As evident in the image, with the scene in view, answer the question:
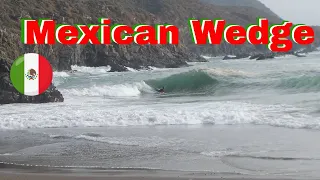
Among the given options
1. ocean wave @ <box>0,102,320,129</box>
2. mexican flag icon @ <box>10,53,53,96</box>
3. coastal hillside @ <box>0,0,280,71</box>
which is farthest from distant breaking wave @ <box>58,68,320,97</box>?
ocean wave @ <box>0,102,320,129</box>

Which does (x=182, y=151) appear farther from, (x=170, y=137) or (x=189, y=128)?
(x=189, y=128)

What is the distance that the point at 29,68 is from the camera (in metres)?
12.3

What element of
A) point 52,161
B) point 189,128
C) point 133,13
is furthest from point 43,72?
point 133,13

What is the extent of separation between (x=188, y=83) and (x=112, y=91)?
256 inches

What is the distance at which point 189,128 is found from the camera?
10.6 m

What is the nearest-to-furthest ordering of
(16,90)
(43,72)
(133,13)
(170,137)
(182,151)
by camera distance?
(182,151), (170,137), (43,72), (16,90), (133,13)

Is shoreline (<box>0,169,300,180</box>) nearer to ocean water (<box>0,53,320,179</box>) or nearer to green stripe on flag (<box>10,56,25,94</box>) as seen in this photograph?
ocean water (<box>0,53,320,179</box>)

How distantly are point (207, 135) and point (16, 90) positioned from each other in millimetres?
9511

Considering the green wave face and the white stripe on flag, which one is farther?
the green wave face

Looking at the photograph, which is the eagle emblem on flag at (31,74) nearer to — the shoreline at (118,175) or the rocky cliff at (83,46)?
the shoreline at (118,175)

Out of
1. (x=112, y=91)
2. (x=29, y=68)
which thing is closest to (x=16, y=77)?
(x=29, y=68)

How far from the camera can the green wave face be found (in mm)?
27584

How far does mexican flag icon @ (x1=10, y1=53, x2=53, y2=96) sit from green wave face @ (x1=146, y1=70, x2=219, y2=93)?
1192 cm

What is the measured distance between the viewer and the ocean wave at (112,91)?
23.8 m
